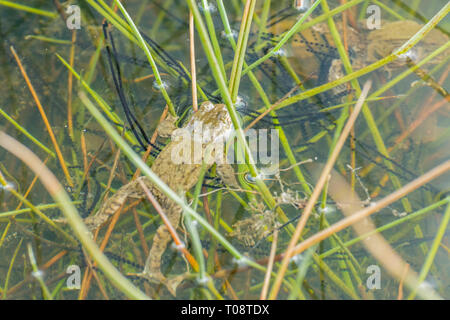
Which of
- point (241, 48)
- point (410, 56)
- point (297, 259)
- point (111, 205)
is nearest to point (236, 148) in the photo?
point (241, 48)

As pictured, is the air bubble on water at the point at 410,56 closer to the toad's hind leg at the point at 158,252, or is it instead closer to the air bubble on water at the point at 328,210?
the air bubble on water at the point at 328,210

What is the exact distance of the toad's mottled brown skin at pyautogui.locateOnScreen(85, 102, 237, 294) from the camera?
2.53 meters

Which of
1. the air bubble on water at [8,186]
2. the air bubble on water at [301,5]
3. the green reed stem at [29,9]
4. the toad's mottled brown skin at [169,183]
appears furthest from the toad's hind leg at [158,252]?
the green reed stem at [29,9]

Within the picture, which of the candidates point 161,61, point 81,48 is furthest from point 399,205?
point 81,48

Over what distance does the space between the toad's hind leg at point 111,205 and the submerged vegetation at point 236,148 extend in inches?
1.3

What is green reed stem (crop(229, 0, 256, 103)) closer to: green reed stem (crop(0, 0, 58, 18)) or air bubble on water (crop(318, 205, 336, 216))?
air bubble on water (crop(318, 205, 336, 216))

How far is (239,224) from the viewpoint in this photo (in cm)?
263

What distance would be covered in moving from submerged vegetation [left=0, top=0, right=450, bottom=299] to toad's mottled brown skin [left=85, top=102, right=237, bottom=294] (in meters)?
0.02

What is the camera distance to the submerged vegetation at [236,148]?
2.44 metres

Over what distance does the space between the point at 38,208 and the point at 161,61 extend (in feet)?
5.28

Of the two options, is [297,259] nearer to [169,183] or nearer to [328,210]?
[328,210]

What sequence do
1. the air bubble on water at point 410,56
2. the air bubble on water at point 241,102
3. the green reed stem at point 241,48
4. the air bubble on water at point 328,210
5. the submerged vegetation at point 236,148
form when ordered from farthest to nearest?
the air bubble on water at point 410,56 → the air bubble on water at point 241,102 → the air bubble on water at point 328,210 → the submerged vegetation at point 236,148 → the green reed stem at point 241,48

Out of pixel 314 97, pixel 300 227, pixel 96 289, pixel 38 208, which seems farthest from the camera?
pixel 314 97
